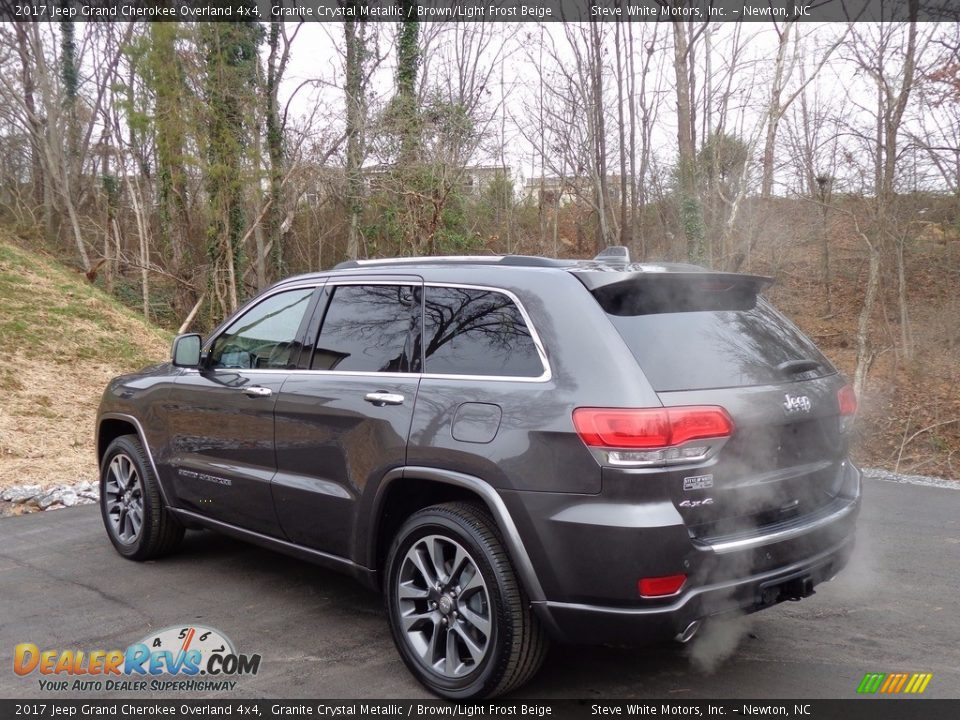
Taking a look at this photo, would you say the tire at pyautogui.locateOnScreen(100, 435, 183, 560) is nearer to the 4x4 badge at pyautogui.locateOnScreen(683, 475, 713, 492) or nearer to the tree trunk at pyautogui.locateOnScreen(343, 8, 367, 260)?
the 4x4 badge at pyautogui.locateOnScreen(683, 475, 713, 492)

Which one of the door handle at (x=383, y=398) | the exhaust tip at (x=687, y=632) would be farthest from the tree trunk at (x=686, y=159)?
the exhaust tip at (x=687, y=632)

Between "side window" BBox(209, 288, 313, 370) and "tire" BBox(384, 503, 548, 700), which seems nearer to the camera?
"tire" BBox(384, 503, 548, 700)

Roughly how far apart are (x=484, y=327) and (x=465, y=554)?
3.16 ft

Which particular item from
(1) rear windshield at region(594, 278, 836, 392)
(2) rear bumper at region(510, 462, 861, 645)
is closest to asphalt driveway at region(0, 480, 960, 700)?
(2) rear bumper at region(510, 462, 861, 645)

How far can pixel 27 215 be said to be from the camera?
87.7 ft

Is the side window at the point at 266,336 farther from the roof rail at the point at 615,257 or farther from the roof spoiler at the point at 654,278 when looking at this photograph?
the roof spoiler at the point at 654,278

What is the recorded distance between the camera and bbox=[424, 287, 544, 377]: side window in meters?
3.49

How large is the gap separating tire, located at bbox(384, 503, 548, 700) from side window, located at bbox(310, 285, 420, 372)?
2.45 ft

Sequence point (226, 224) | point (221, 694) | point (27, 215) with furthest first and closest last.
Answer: point (27, 215), point (226, 224), point (221, 694)

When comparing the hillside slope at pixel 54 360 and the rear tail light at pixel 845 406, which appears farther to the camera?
the hillside slope at pixel 54 360

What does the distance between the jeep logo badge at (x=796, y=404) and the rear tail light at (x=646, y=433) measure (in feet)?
1.63

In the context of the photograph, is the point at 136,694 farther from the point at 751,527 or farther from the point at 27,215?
the point at 27,215

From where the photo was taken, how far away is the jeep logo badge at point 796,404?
3.47 metres

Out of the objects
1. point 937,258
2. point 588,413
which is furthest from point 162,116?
point 588,413
